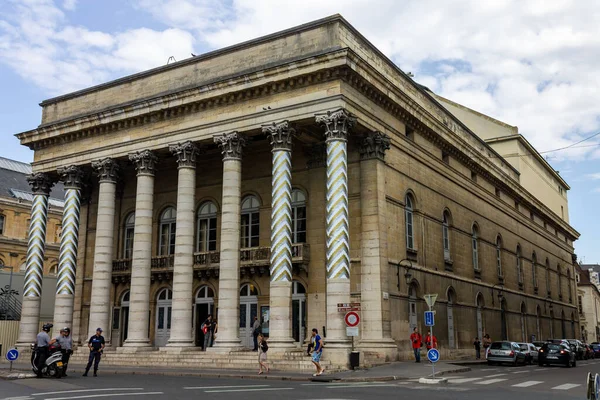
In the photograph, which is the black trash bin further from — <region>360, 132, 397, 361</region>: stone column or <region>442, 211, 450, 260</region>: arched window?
<region>442, 211, 450, 260</region>: arched window

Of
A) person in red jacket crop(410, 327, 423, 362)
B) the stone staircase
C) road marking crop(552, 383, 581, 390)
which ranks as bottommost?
road marking crop(552, 383, 581, 390)

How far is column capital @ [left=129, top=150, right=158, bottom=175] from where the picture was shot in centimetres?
3178

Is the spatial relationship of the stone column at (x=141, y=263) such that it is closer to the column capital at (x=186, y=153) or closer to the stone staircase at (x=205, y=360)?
the stone staircase at (x=205, y=360)

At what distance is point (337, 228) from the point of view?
84.2ft

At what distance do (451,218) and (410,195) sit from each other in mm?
5653

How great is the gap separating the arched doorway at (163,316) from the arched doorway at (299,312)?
756 centimetres

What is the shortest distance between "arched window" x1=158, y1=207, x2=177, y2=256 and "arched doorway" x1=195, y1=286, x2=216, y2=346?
11.2ft

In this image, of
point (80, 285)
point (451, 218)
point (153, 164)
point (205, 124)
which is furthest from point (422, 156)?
point (80, 285)


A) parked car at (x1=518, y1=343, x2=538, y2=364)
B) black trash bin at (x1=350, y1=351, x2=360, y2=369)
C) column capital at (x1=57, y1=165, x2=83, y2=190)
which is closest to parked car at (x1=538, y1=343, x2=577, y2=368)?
parked car at (x1=518, y1=343, x2=538, y2=364)

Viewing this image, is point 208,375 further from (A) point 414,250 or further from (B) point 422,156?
(B) point 422,156

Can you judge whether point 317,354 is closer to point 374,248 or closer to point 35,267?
point 374,248

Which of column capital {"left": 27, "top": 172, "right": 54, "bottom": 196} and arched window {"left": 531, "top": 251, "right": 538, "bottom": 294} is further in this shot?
arched window {"left": 531, "top": 251, "right": 538, "bottom": 294}

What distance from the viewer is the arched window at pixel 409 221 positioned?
3197 centimetres

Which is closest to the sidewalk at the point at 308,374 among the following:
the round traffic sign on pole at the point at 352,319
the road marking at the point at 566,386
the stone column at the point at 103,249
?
the round traffic sign on pole at the point at 352,319
